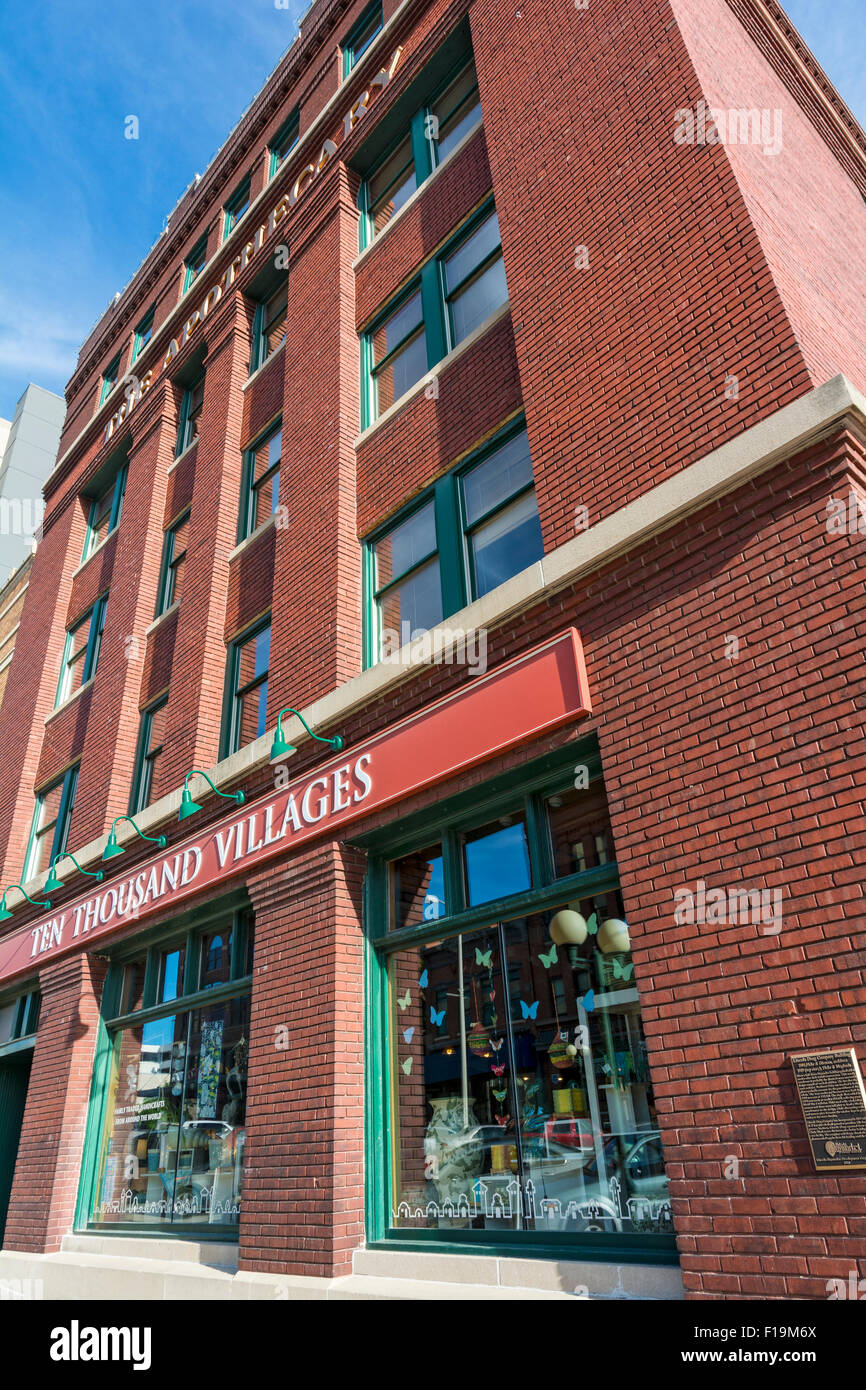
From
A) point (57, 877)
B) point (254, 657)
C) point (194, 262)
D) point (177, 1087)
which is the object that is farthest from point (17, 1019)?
point (194, 262)

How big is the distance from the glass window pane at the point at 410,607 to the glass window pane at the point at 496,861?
93.2 inches

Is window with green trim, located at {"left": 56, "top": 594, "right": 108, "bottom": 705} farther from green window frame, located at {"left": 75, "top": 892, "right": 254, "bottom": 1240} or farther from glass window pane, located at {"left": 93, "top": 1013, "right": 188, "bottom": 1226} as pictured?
glass window pane, located at {"left": 93, "top": 1013, "right": 188, "bottom": 1226}

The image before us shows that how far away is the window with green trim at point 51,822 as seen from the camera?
1546 centimetres

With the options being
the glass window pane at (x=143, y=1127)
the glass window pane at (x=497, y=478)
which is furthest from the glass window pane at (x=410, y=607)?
the glass window pane at (x=143, y=1127)

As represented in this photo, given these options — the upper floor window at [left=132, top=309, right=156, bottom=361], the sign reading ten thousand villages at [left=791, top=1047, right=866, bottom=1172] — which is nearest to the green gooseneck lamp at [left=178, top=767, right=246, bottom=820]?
the sign reading ten thousand villages at [left=791, top=1047, right=866, bottom=1172]

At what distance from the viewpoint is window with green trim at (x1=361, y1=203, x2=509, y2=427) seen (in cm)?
1004

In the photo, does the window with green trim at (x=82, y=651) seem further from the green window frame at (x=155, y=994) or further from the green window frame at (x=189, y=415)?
the green window frame at (x=155, y=994)

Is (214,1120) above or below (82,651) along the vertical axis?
below

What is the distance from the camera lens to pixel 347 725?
29.3 ft

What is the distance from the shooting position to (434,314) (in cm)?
1059

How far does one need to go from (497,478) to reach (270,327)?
7930 mm

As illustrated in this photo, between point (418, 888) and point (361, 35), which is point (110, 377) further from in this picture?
point (418, 888)

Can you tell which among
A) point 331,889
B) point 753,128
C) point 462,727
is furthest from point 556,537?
point 753,128

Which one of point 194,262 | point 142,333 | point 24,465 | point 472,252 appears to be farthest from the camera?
point 24,465
